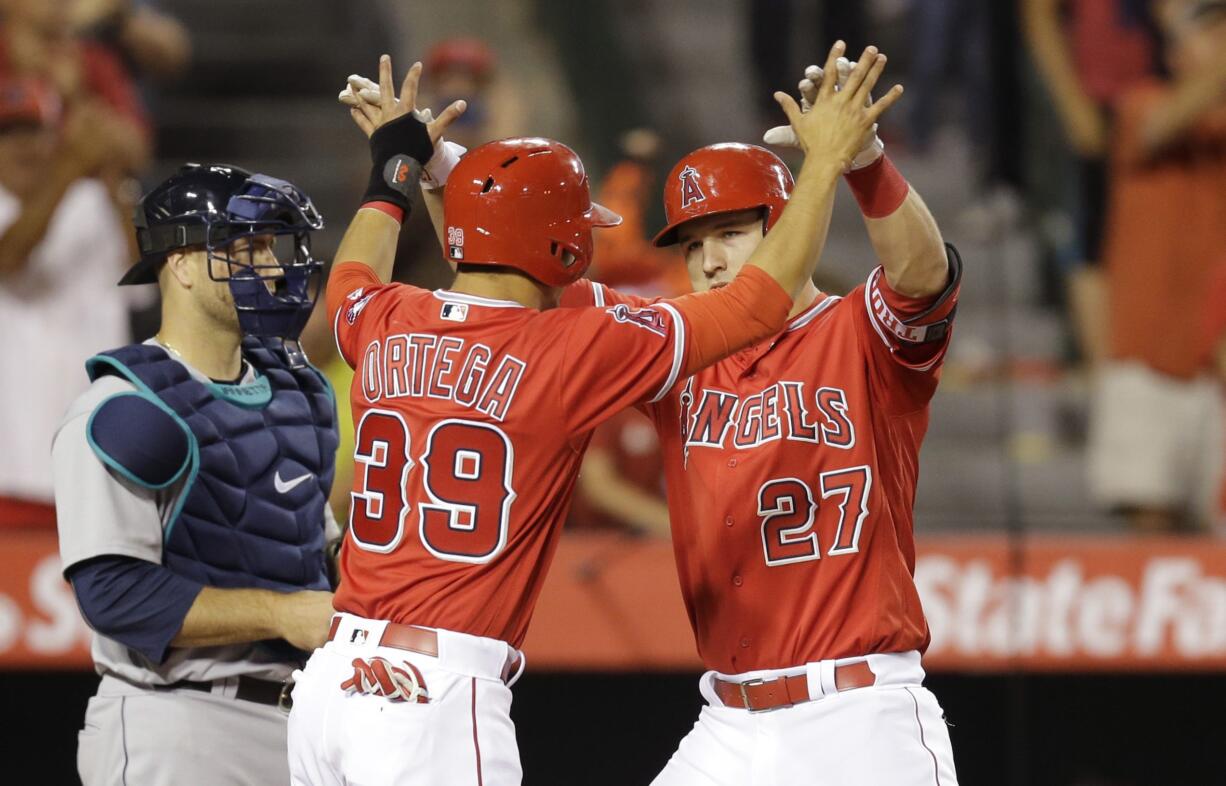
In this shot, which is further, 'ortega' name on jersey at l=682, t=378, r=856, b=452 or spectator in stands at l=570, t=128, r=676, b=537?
spectator in stands at l=570, t=128, r=676, b=537

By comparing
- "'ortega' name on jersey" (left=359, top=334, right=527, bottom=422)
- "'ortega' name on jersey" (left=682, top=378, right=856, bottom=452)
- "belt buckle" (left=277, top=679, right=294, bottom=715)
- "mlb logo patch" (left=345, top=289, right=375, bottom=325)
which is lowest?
"belt buckle" (left=277, top=679, right=294, bottom=715)

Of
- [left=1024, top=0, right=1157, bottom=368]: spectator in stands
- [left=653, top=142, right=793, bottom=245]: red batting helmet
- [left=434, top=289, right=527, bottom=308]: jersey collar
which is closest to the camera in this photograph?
[left=434, top=289, right=527, bottom=308]: jersey collar

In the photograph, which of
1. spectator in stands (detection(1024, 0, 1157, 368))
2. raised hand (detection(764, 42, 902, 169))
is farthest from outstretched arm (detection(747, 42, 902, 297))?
spectator in stands (detection(1024, 0, 1157, 368))

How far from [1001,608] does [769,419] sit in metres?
2.13

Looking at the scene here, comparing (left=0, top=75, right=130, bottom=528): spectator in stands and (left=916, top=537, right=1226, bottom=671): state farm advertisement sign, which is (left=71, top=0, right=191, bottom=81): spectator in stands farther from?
(left=916, top=537, right=1226, bottom=671): state farm advertisement sign

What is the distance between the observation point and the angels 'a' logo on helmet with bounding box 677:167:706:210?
2.71 metres

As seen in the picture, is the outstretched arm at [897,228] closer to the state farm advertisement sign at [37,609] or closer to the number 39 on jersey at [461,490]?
the number 39 on jersey at [461,490]

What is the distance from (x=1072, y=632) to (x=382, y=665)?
2.73m

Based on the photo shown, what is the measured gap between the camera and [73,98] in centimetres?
570

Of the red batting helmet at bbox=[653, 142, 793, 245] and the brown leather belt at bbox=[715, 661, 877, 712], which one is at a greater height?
the red batting helmet at bbox=[653, 142, 793, 245]

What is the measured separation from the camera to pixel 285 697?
275 cm

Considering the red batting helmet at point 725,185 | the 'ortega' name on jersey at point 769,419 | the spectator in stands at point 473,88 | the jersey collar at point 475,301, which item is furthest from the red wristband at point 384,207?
the spectator in stands at point 473,88

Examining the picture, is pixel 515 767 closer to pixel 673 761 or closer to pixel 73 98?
pixel 673 761

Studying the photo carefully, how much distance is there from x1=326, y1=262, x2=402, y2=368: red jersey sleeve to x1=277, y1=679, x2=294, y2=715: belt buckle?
0.60 metres
